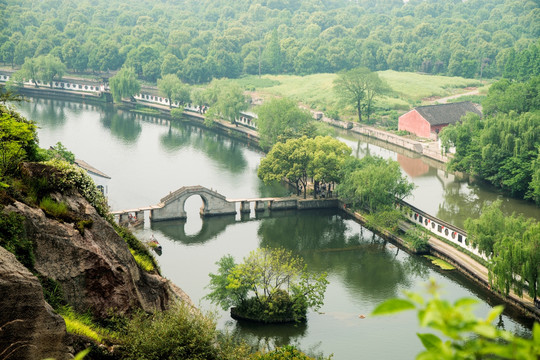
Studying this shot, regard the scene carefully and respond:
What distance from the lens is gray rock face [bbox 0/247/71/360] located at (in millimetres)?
17438

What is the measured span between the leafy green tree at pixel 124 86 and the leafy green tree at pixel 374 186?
52.9 meters

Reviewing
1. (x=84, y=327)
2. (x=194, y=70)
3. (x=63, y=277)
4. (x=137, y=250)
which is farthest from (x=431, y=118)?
(x=84, y=327)

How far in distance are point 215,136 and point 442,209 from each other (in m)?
34.9

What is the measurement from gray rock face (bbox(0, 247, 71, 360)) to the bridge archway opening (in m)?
37.1

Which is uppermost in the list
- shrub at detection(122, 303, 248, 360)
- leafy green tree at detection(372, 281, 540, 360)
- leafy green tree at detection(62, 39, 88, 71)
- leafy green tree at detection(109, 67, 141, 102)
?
leafy green tree at detection(372, 281, 540, 360)

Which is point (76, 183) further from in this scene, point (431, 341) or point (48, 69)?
point (48, 69)

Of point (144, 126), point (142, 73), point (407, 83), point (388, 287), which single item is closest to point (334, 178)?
point (388, 287)

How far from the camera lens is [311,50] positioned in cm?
13088

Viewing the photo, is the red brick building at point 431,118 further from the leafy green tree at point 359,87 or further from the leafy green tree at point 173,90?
the leafy green tree at point 173,90

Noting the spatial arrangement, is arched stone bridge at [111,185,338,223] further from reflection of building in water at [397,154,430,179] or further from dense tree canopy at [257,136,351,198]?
reflection of building in water at [397,154,430,179]

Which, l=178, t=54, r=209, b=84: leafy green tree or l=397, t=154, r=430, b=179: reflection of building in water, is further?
l=178, t=54, r=209, b=84: leafy green tree

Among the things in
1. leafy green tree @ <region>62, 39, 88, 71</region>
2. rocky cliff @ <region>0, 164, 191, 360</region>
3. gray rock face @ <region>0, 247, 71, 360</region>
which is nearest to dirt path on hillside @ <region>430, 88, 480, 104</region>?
leafy green tree @ <region>62, 39, 88, 71</region>

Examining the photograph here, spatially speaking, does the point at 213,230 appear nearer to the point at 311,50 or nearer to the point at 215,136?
the point at 215,136

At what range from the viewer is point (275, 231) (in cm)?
5716
